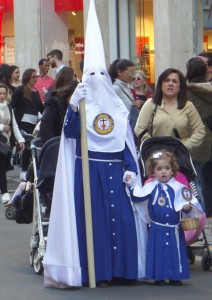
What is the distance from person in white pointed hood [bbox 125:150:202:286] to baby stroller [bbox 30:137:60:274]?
0.85m

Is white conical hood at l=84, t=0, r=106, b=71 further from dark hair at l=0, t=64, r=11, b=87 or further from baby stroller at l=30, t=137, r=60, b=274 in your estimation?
dark hair at l=0, t=64, r=11, b=87

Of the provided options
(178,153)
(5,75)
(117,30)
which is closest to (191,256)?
(178,153)

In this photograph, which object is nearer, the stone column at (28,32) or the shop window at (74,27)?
the shop window at (74,27)

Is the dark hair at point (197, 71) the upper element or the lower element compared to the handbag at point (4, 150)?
upper

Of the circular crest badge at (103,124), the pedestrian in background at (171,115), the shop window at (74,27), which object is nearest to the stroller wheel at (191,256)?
the pedestrian in background at (171,115)

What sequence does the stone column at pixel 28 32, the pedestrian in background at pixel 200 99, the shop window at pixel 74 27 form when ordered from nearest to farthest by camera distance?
1. the pedestrian in background at pixel 200 99
2. the shop window at pixel 74 27
3. the stone column at pixel 28 32

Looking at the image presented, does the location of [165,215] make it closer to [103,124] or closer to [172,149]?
[172,149]

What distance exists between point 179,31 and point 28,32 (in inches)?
252

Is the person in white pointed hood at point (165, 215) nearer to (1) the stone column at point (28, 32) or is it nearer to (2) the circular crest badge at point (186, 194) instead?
(2) the circular crest badge at point (186, 194)

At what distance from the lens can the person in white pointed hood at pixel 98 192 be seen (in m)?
9.23

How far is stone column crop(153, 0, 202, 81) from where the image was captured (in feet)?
62.3

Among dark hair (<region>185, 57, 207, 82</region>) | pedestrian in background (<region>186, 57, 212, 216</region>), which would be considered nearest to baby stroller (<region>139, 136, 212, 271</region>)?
pedestrian in background (<region>186, 57, 212, 216</region>)

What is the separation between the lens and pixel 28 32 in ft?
80.8

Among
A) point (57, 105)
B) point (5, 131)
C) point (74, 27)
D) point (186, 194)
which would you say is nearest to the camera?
point (186, 194)
